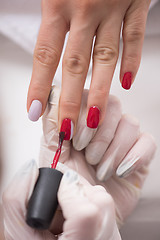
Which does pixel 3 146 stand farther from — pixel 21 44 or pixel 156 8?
pixel 156 8

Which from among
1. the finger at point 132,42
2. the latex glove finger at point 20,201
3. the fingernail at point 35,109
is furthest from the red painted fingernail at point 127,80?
the latex glove finger at point 20,201

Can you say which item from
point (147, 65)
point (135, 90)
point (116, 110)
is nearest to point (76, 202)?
point (116, 110)

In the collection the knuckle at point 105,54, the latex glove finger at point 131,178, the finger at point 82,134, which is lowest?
the latex glove finger at point 131,178

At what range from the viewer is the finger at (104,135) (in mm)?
729

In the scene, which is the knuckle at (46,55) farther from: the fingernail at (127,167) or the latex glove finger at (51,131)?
the fingernail at (127,167)

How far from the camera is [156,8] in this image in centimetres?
116

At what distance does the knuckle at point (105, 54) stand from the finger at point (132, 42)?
36mm

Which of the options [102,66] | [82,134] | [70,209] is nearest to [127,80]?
[102,66]

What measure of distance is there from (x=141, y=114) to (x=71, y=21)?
15.4 inches

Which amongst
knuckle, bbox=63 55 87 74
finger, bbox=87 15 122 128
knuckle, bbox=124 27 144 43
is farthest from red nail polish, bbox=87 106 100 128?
knuckle, bbox=124 27 144 43

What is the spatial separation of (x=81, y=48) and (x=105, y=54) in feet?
0.20

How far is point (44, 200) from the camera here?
1.63 feet

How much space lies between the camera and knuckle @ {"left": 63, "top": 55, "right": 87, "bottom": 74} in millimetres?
707

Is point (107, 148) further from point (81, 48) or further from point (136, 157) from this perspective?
point (81, 48)
